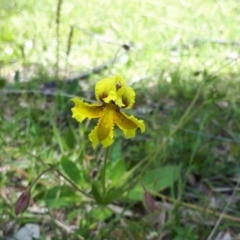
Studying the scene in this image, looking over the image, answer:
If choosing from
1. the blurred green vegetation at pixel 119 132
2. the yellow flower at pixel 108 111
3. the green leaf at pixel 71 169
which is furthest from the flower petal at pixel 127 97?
the green leaf at pixel 71 169

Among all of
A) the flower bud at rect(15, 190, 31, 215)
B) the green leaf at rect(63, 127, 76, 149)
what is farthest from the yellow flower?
the green leaf at rect(63, 127, 76, 149)

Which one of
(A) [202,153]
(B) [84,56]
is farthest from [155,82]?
(A) [202,153]

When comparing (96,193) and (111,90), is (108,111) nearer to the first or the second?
(111,90)

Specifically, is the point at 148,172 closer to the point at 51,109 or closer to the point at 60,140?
the point at 60,140

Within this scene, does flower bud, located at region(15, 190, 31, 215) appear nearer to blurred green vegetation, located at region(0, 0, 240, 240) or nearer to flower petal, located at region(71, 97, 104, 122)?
blurred green vegetation, located at region(0, 0, 240, 240)

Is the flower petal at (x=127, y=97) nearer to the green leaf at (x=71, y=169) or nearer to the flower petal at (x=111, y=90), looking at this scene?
the flower petal at (x=111, y=90)

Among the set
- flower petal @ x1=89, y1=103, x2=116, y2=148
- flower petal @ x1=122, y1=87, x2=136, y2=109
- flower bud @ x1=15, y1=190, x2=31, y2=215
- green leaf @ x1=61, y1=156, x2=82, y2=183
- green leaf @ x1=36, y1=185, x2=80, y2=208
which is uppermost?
flower petal @ x1=122, y1=87, x2=136, y2=109
